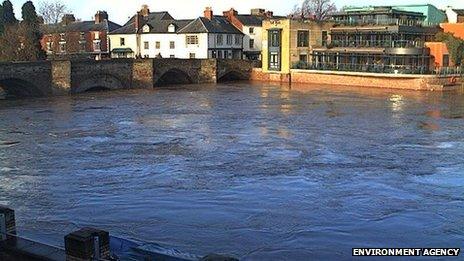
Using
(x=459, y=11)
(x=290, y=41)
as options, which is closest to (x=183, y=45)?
(x=290, y=41)

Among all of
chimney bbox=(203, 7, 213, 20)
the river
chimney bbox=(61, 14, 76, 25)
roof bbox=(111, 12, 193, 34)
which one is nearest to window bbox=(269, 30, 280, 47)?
chimney bbox=(203, 7, 213, 20)

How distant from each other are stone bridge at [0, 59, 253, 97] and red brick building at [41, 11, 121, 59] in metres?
20.1

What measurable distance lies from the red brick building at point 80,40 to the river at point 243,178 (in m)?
43.1

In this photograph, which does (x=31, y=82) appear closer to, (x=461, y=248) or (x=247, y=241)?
(x=247, y=241)

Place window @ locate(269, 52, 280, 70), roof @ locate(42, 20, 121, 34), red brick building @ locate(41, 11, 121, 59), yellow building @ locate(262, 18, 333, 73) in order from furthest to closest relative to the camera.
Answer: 1. roof @ locate(42, 20, 121, 34)
2. red brick building @ locate(41, 11, 121, 59)
3. window @ locate(269, 52, 280, 70)
4. yellow building @ locate(262, 18, 333, 73)

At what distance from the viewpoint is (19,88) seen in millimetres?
52000

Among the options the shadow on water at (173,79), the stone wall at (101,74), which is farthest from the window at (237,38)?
the stone wall at (101,74)

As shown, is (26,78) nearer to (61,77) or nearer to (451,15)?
(61,77)

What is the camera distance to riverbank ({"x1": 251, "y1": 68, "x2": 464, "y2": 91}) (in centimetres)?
5666

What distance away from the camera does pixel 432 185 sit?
20.3 meters

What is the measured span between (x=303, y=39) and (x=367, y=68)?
11919 mm

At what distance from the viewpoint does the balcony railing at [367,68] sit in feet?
190

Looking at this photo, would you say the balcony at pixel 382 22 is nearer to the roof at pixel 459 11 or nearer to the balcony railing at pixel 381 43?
the balcony railing at pixel 381 43

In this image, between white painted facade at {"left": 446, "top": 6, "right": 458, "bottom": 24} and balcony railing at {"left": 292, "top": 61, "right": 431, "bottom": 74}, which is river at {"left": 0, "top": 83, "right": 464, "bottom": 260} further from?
white painted facade at {"left": 446, "top": 6, "right": 458, "bottom": 24}
